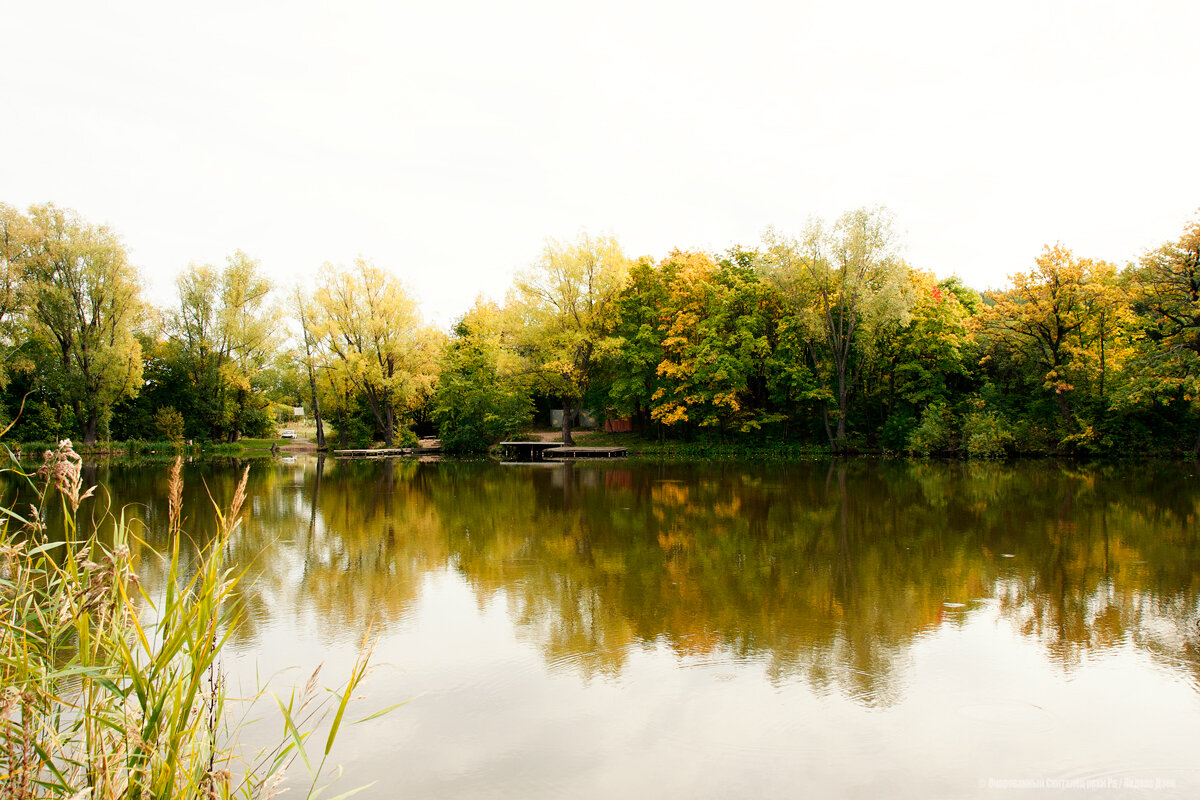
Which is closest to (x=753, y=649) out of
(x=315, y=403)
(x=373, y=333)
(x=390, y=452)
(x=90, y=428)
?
(x=390, y=452)

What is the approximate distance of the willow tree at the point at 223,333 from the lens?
130 feet

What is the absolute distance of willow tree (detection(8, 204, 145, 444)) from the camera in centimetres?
3331

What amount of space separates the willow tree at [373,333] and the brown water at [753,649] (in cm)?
2696

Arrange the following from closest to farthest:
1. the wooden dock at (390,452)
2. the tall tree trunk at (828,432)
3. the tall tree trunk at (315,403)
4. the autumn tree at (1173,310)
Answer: the autumn tree at (1173,310) < the tall tree trunk at (828,432) < the wooden dock at (390,452) < the tall tree trunk at (315,403)

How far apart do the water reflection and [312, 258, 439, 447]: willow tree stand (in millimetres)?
21356

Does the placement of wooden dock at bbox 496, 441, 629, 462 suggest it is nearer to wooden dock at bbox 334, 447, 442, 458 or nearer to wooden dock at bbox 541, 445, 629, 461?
wooden dock at bbox 541, 445, 629, 461

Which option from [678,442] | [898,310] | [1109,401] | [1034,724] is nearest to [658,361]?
[678,442]

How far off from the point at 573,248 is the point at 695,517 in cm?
2302

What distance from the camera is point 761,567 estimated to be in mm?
7840

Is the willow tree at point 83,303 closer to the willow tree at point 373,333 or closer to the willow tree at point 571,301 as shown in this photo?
the willow tree at point 373,333

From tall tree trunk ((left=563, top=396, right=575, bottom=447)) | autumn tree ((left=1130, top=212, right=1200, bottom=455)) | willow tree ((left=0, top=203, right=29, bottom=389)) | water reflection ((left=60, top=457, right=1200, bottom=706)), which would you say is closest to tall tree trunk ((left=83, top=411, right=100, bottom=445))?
willow tree ((left=0, top=203, right=29, bottom=389))

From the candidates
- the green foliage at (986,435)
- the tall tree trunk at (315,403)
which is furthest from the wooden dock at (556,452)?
the tall tree trunk at (315,403)

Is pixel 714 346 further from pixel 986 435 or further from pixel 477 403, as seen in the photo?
pixel 477 403

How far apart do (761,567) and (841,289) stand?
22.8 meters
